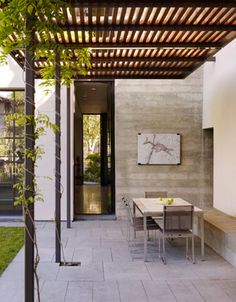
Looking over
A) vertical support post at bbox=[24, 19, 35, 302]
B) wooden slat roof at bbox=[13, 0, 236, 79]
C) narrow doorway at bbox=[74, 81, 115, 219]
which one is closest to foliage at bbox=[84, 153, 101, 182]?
narrow doorway at bbox=[74, 81, 115, 219]

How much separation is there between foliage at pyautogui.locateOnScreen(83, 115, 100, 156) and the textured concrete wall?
47.4 ft

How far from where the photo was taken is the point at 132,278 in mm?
6391

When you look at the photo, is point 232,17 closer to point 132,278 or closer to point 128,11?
point 128,11

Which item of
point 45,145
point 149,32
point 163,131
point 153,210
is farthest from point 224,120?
point 45,145

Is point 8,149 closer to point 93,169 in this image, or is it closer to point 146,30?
point 146,30

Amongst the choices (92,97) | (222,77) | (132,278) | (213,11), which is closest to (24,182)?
(132,278)

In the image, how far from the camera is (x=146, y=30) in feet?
21.6

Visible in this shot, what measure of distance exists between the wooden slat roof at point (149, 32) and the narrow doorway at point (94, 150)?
3.42 m

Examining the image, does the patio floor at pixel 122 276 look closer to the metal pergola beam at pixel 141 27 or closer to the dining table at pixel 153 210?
the dining table at pixel 153 210

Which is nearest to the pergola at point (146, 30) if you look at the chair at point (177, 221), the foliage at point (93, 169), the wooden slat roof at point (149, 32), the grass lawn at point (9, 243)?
the wooden slat roof at point (149, 32)

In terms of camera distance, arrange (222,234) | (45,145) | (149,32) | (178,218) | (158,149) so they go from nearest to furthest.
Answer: (149,32) → (178,218) → (222,234) → (45,145) → (158,149)

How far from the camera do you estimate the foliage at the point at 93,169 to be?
22.0 metres

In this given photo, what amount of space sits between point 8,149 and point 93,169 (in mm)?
10105

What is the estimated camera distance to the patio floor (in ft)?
18.4
